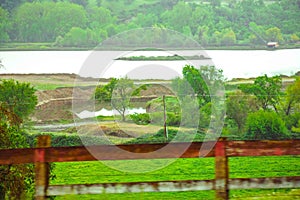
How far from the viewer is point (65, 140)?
1678cm

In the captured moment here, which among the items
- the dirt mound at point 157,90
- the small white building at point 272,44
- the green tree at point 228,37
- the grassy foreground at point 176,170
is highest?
the green tree at point 228,37

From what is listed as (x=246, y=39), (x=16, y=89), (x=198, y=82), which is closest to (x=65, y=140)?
(x=16, y=89)

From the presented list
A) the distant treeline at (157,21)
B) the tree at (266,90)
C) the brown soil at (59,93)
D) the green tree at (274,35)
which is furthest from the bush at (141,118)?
the green tree at (274,35)

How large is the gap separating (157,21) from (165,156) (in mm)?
33214

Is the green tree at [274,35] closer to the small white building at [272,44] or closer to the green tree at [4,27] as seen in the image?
the small white building at [272,44]

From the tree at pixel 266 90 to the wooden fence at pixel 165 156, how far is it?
15.8m

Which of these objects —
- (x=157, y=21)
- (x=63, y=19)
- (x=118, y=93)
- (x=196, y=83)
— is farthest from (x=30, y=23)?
(x=118, y=93)

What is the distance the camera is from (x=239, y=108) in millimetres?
19281

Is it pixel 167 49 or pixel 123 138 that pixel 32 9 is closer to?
pixel 167 49

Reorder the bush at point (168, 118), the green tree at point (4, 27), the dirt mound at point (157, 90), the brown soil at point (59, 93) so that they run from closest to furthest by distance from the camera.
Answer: the bush at point (168, 118)
the brown soil at point (59, 93)
the dirt mound at point (157, 90)
the green tree at point (4, 27)

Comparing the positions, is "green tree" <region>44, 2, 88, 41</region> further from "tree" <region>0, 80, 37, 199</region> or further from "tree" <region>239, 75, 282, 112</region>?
"tree" <region>0, 80, 37, 199</region>

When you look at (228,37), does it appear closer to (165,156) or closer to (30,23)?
(30,23)

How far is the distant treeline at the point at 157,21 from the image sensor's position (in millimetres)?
33438

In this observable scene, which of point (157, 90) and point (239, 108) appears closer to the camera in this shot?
point (157, 90)
